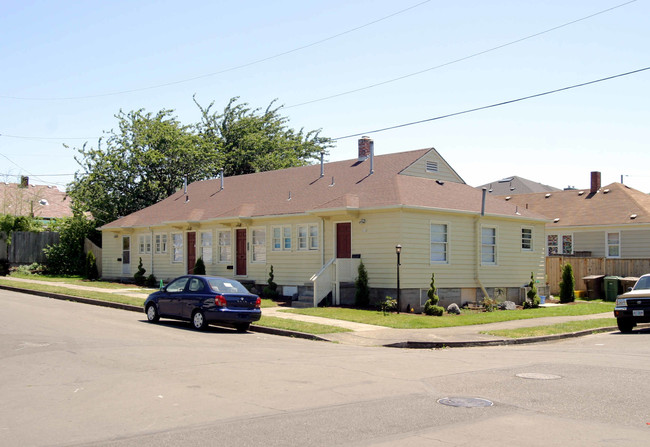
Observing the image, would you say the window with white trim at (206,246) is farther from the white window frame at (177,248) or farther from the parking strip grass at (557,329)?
Result: the parking strip grass at (557,329)

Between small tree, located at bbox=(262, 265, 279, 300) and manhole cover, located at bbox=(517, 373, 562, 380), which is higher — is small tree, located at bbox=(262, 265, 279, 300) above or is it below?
above

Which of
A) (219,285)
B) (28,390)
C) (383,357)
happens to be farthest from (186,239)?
(28,390)

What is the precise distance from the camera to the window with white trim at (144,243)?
35844mm

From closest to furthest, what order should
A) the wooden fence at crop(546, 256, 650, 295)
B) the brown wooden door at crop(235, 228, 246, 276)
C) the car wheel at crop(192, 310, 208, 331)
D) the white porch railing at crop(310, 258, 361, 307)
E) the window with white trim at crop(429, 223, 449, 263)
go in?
the car wheel at crop(192, 310, 208, 331)
the white porch railing at crop(310, 258, 361, 307)
the window with white trim at crop(429, 223, 449, 263)
the brown wooden door at crop(235, 228, 246, 276)
the wooden fence at crop(546, 256, 650, 295)

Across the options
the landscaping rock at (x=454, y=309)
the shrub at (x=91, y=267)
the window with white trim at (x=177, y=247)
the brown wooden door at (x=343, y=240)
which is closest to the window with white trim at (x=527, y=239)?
the landscaping rock at (x=454, y=309)

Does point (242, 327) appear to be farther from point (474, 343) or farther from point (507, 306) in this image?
point (507, 306)

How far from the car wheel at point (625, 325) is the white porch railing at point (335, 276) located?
915 cm

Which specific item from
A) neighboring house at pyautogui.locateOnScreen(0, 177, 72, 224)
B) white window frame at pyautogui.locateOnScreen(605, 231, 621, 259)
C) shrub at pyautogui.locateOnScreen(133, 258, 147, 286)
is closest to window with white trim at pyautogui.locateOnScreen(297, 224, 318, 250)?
shrub at pyautogui.locateOnScreen(133, 258, 147, 286)

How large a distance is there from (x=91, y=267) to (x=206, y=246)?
10050mm

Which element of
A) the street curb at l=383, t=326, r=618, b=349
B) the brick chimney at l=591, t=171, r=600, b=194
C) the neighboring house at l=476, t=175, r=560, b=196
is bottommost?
the street curb at l=383, t=326, r=618, b=349

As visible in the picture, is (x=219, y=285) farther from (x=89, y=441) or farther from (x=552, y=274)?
(x=552, y=274)

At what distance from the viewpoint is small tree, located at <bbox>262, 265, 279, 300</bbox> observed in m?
27.4

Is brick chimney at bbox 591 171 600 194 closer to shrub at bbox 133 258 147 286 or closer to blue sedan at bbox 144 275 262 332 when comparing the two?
shrub at bbox 133 258 147 286

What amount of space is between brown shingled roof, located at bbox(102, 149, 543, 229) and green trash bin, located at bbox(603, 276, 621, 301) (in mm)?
5024
